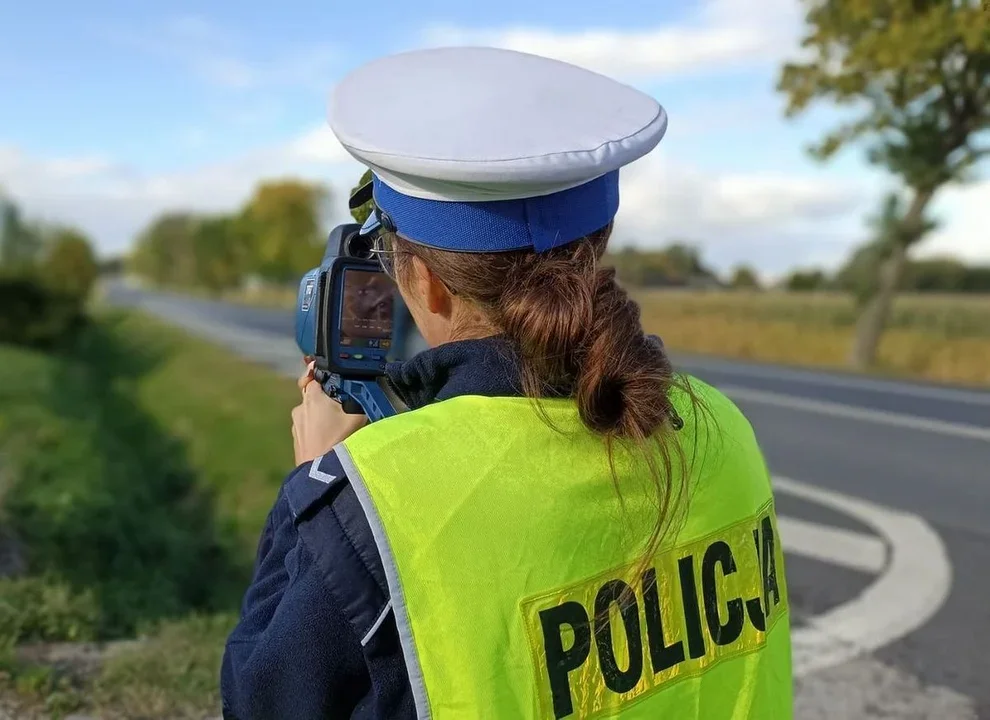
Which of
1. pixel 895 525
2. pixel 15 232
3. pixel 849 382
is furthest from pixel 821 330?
pixel 15 232

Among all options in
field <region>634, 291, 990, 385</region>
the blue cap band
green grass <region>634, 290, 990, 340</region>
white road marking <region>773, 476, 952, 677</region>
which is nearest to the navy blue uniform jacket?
the blue cap band

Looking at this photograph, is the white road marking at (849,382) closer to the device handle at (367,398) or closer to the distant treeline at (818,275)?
the distant treeline at (818,275)

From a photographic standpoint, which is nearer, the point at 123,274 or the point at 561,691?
the point at 561,691

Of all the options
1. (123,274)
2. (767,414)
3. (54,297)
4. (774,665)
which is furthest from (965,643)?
(123,274)

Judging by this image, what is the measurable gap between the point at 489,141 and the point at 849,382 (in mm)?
13408

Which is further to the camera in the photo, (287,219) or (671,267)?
(287,219)

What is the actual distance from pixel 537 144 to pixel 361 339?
59 centimetres

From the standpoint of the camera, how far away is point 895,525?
5.94 meters

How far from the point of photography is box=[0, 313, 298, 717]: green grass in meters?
2.97

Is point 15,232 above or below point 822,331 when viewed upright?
above

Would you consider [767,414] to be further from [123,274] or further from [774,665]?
[123,274]

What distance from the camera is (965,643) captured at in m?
4.01

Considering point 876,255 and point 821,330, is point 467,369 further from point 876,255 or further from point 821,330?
point 821,330

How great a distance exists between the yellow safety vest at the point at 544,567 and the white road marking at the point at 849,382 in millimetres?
11290
